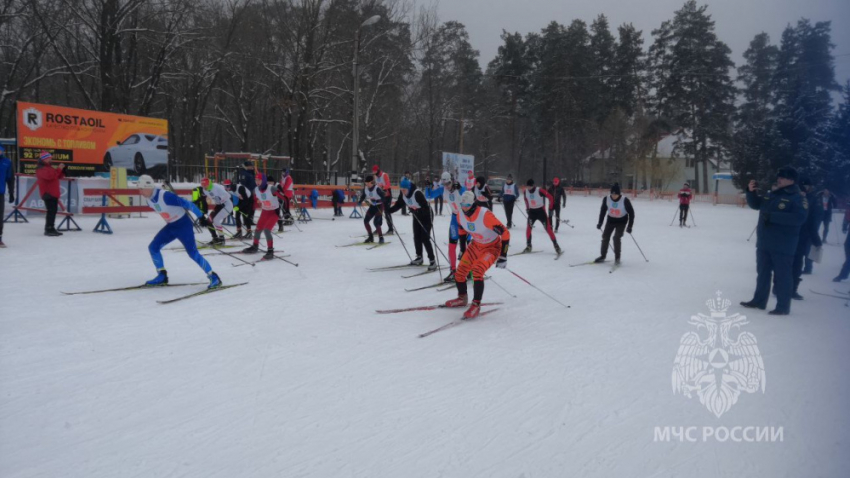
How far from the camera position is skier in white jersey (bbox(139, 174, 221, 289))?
7.07 metres

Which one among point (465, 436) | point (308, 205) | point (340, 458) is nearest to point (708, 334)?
point (465, 436)

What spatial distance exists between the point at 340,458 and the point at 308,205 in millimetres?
19807

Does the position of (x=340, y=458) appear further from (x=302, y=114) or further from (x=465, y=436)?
(x=302, y=114)

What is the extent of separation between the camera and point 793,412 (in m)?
3.79

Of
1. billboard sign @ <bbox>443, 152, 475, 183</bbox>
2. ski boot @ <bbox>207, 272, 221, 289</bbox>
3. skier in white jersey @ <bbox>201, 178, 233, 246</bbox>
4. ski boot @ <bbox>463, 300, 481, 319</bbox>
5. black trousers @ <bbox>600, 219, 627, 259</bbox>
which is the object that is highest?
billboard sign @ <bbox>443, 152, 475, 183</bbox>

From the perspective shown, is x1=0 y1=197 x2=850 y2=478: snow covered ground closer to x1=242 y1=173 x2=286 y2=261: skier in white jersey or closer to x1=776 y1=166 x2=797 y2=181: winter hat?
x1=776 y1=166 x2=797 y2=181: winter hat

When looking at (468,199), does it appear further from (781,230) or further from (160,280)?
(160,280)

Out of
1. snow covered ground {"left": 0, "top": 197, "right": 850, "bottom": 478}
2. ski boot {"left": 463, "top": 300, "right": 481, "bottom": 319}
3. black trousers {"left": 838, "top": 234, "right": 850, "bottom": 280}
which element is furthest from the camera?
black trousers {"left": 838, "top": 234, "right": 850, "bottom": 280}

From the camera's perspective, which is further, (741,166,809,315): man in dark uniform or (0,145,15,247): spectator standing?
(0,145,15,247): spectator standing

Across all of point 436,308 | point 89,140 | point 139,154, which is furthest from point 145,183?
point 139,154

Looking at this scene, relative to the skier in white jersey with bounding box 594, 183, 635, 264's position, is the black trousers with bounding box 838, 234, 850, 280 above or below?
below

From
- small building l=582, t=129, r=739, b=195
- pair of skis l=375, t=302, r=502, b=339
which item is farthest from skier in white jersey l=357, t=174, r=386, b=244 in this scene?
small building l=582, t=129, r=739, b=195

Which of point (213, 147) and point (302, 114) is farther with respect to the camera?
point (213, 147)

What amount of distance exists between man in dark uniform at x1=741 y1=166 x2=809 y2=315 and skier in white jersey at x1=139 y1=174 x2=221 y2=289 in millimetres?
7742
